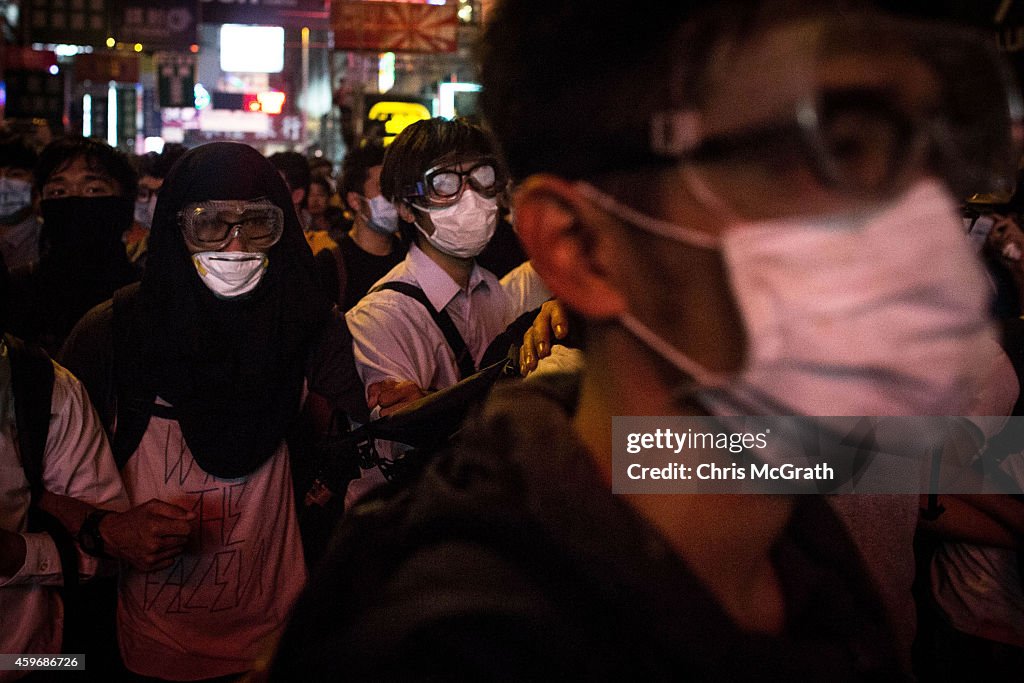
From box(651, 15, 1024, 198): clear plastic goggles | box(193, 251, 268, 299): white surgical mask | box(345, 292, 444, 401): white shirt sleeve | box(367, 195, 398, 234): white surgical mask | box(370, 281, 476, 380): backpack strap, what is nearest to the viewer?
box(651, 15, 1024, 198): clear plastic goggles

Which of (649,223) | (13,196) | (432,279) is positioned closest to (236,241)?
(432,279)

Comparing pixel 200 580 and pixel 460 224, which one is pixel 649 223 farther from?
pixel 460 224

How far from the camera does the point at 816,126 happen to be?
106 centimetres

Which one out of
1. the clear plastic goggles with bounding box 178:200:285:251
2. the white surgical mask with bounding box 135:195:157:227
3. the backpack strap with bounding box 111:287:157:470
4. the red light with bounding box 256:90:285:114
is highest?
the red light with bounding box 256:90:285:114

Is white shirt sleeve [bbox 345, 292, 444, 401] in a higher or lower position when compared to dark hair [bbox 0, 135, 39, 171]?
lower

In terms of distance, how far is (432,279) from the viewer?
12.1 feet

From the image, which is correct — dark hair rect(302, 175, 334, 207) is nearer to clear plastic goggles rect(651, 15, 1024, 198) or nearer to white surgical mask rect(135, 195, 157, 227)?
white surgical mask rect(135, 195, 157, 227)

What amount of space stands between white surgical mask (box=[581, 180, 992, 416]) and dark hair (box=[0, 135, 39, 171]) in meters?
5.49

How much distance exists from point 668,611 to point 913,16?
0.68 metres

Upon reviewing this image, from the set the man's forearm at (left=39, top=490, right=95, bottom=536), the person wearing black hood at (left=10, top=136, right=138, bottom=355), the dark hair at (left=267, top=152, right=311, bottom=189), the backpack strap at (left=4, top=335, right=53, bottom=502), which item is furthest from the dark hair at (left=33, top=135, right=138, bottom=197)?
the dark hair at (left=267, top=152, right=311, bottom=189)

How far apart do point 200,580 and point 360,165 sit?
3.00m

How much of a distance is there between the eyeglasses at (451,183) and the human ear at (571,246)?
253 centimetres

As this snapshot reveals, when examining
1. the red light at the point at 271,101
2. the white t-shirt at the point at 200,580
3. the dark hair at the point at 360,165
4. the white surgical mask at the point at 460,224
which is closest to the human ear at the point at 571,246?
the white t-shirt at the point at 200,580

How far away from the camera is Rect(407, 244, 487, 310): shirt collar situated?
3656 millimetres
